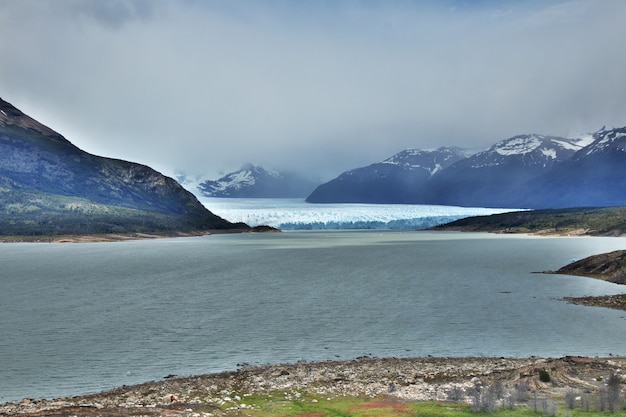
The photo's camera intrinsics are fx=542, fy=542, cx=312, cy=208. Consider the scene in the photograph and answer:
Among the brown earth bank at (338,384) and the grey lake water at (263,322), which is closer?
the brown earth bank at (338,384)

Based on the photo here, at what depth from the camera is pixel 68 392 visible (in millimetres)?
32906

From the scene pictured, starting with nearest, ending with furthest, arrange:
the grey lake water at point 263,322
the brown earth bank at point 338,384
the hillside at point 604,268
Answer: the brown earth bank at point 338,384 → the grey lake water at point 263,322 → the hillside at point 604,268

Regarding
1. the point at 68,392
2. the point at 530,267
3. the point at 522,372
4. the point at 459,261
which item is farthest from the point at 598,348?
the point at 459,261

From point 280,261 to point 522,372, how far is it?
126969 millimetres

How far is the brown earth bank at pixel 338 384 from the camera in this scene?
27.4m

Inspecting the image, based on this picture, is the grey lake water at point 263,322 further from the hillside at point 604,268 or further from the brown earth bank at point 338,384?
the brown earth bank at point 338,384

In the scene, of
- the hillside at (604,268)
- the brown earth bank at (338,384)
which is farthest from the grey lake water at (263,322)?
the brown earth bank at (338,384)

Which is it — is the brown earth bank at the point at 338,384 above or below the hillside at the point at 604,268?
below

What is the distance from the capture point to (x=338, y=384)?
106 ft

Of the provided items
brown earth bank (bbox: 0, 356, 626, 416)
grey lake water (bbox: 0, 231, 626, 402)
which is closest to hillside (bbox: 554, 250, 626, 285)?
grey lake water (bbox: 0, 231, 626, 402)

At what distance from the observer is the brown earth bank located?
2738cm

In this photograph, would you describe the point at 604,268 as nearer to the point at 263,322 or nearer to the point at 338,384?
the point at 263,322

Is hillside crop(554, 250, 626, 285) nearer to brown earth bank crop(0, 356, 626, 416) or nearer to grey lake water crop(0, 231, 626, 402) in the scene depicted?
grey lake water crop(0, 231, 626, 402)

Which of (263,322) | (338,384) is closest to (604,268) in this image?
(263,322)
